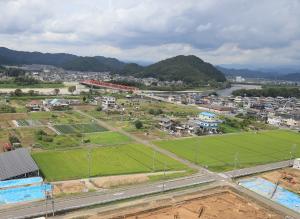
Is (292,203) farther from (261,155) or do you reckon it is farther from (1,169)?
(1,169)

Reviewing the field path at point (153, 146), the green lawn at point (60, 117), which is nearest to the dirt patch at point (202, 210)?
the field path at point (153, 146)

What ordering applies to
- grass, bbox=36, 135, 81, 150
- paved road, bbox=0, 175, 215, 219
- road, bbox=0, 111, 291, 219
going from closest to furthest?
1. paved road, bbox=0, 175, 215, 219
2. road, bbox=0, 111, 291, 219
3. grass, bbox=36, 135, 81, 150

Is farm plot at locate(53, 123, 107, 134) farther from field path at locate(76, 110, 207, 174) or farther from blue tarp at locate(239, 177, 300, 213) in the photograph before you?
blue tarp at locate(239, 177, 300, 213)

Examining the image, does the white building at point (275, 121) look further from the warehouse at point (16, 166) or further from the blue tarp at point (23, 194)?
the blue tarp at point (23, 194)

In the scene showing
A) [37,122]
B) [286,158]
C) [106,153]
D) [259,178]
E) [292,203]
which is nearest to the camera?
[292,203]

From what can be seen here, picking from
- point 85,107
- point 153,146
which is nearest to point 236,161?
point 153,146

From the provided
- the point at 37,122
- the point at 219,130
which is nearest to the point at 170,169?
the point at 219,130

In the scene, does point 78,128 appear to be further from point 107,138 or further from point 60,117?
point 60,117

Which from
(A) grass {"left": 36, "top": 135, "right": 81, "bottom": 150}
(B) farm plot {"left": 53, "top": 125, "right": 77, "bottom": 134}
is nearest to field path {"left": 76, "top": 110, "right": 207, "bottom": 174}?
(B) farm plot {"left": 53, "top": 125, "right": 77, "bottom": 134}
